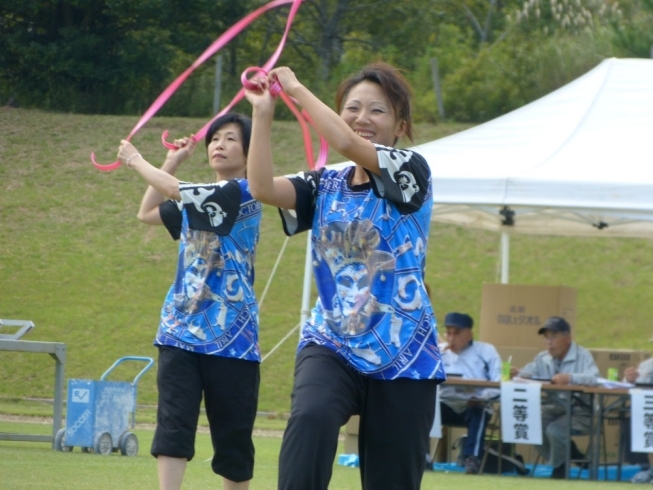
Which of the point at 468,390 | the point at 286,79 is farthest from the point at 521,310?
the point at 286,79

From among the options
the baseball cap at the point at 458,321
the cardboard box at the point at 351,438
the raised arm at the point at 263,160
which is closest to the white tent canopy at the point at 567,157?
the baseball cap at the point at 458,321

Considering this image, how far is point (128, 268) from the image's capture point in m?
20.6

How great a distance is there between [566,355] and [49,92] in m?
21.2

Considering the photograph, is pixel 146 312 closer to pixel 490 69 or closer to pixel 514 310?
pixel 514 310

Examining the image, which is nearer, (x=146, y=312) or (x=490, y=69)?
(x=146, y=312)

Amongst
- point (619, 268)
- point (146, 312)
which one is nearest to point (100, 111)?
point (146, 312)

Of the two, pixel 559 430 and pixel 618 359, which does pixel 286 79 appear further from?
pixel 618 359

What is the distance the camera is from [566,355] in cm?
1020

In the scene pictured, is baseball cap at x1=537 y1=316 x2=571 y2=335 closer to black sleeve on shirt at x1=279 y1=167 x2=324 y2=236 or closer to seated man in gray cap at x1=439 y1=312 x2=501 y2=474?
seated man in gray cap at x1=439 y1=312 x2=501 y2=474

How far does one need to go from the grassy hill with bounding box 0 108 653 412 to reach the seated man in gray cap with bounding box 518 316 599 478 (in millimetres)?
6082

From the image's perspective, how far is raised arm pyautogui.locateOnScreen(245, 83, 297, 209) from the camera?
11.6 ft

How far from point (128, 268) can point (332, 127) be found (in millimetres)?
17440

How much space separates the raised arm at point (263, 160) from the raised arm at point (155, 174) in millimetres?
1486

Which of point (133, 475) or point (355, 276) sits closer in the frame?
point (355, 276)
